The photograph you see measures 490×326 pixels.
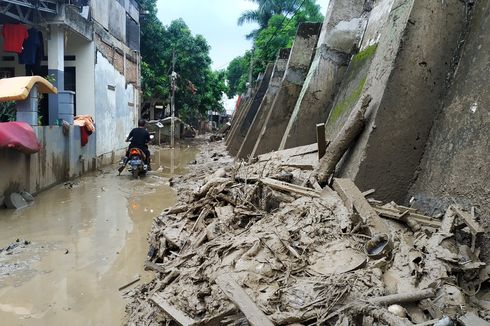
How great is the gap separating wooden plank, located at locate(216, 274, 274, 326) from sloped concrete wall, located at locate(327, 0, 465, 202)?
2041 millimetres

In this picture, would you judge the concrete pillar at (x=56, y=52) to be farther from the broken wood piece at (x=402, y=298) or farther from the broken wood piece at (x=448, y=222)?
the broken wood piece at (x=402, y=298)

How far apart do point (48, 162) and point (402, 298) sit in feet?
31.4

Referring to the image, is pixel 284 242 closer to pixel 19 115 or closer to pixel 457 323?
pixel 457 323

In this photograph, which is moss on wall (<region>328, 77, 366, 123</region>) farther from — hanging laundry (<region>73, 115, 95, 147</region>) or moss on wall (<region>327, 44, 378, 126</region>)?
hanging laundry (<region>73, 115, 95, 147</region>)

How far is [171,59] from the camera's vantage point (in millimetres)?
26531

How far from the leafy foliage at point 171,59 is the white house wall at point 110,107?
672cm

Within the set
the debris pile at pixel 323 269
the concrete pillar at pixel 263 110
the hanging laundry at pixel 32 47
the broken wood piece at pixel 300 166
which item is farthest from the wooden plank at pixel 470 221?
the hanging laundry at pixel 32 47

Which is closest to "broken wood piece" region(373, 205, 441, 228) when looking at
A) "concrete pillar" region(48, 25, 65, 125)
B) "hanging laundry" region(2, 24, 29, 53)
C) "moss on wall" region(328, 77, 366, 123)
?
"moss on wall" region(328, 77, 366, 123)

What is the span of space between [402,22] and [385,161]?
1.60 metres

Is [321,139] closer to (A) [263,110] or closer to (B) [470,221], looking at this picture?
(B) [470,221]

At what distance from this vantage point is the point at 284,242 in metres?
3.30

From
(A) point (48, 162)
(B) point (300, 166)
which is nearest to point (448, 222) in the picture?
(B) point (300, 166)

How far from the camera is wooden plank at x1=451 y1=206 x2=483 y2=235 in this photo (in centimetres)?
299

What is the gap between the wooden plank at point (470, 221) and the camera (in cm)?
299
